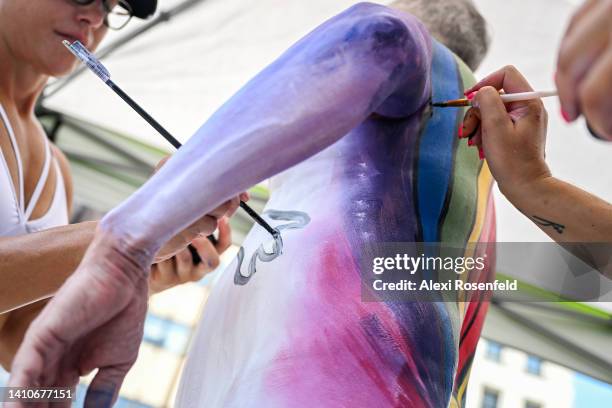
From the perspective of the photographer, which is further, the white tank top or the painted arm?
the white tank top

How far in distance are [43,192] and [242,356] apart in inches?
25.6

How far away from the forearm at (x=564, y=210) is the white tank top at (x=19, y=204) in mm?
653

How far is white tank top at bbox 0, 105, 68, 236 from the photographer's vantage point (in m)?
1.02

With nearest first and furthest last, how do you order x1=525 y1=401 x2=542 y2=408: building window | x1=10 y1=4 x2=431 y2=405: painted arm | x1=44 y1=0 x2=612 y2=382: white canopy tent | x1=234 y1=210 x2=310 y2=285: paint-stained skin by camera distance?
1. x1=10 y1=4 x2=431 y2=405: painted arm
2. x1=234 y1=210 x2=310 y2=285: paint-stained skin
3. x1=44 y1=0 x2=612 y2=382: white canopy tent
4. x1=525 y1=401 x2=542 y2=408: building window

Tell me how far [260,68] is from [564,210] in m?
1.21

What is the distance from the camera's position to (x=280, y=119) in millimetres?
558

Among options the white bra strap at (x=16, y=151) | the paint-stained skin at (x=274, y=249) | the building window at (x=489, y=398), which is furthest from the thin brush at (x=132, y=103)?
the building window at (x=489, y=398)

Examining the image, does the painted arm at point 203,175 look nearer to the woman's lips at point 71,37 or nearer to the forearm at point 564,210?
the forearm at point 564,210

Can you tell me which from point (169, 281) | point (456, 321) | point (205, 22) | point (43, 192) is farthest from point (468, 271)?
point (205, 22)

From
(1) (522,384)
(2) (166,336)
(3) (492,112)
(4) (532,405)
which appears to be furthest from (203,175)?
(4) (532,405)

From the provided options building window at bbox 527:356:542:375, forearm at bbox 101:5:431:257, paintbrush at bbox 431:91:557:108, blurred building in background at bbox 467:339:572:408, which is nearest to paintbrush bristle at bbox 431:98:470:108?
paintbrush at bbox 431:91:557:108

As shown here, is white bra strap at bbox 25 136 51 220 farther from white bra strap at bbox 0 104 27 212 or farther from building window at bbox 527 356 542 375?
building window at bbox 527 356 542 375

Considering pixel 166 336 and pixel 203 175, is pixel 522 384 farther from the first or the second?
pixel 203 175

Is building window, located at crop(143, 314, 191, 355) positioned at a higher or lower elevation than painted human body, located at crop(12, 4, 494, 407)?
higher
